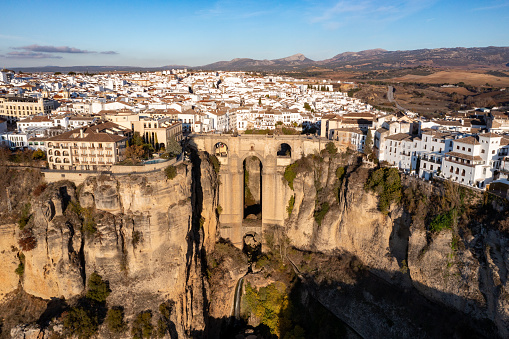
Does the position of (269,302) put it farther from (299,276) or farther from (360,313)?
(360,313)

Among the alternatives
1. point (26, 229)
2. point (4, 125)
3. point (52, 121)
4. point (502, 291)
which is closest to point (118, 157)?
point (26, 229)

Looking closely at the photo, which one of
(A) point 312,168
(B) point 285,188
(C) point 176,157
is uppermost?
(C) point 176,157

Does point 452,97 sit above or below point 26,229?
above

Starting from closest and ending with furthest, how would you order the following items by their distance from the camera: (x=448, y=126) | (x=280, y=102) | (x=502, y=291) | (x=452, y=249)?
(x=502, y=291)
(x=452, y=249)
(x=448, y=126)
(x=280, y=102)

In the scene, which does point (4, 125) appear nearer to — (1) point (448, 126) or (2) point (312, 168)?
(2) point (312, 168)

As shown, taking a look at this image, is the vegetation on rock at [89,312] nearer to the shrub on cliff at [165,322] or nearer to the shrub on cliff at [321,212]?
the shrub on cliff at [165,322]
